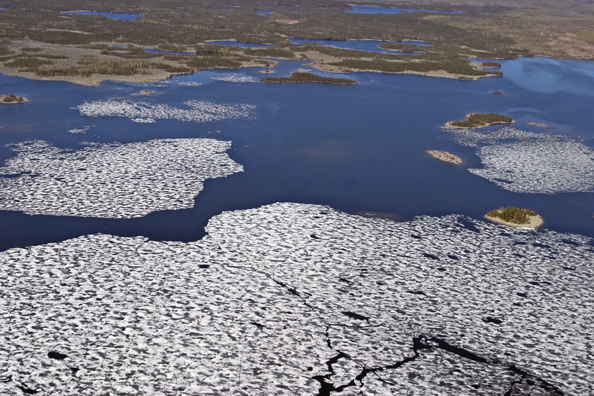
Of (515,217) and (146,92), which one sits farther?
(146,92)

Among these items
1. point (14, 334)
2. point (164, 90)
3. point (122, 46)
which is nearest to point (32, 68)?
point (164, 90)

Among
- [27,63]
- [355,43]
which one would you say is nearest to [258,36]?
[355,43]

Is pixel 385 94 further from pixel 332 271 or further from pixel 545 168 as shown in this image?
pixel 332 271

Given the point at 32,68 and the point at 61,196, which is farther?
the point at 32,68

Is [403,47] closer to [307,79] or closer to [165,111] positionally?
[307,79]

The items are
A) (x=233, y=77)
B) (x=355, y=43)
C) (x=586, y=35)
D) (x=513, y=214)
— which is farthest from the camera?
(x=586, y=35)

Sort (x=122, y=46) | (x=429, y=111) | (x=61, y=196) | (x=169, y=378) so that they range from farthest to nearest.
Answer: (x=122, y=46), (x=429, y=111), (x=61, y=196), (x=169, y=378)

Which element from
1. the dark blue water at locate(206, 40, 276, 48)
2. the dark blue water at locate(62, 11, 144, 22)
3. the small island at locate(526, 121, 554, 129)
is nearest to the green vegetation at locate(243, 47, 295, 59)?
the dark blue water at locate(206, 40, 276, 48)
